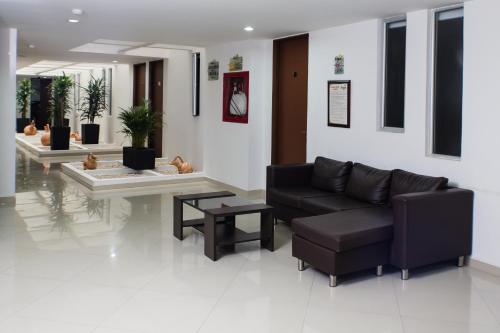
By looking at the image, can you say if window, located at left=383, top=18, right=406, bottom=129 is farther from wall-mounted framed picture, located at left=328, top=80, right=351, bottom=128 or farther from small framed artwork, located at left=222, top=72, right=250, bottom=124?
small framed artwork, located at left=222, top=72, right=250, bottom=124

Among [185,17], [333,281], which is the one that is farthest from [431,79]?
[185,17]

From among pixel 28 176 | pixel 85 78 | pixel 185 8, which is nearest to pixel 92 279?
pixel 185 8

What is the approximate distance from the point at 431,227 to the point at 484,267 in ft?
2.42

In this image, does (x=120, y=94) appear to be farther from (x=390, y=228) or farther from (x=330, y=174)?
(x=390, y=228)

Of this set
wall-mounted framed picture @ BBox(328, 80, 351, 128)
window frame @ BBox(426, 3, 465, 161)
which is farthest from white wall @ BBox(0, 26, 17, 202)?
window frame @ BBox(426, 3, 465, 161)

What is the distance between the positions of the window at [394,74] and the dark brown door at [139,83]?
28.2 ft

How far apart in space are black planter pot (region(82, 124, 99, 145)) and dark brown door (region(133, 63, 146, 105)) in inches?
88.0

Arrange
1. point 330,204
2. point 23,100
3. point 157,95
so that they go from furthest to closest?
point 23,100, point 157,95, point 330,204

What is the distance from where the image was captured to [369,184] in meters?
5.62

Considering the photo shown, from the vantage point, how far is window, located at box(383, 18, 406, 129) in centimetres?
600

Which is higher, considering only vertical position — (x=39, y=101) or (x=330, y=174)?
(x=39, y=101)

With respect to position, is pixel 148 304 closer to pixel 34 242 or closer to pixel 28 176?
pixel 34 242

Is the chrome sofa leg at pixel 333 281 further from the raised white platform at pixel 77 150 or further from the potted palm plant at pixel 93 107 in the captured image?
the potted palm plant at pixel 93 107

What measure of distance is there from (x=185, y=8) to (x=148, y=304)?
333 centimetres
